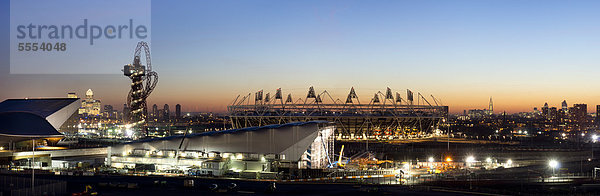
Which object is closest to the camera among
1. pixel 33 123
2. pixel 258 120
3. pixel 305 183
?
pixel 305 183

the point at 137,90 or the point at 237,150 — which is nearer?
the point at 237,150

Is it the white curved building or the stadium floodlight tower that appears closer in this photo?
the white curved building

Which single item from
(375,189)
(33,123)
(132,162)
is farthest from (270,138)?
(33,123)

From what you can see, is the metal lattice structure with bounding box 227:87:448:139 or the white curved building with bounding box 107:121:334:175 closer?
the white curved building with bounding box 107:121:334:175

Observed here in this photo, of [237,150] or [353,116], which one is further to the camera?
[353,116]

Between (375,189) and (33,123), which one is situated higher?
(33,123)

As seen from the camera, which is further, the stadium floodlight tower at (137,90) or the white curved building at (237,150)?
the stadium floodlight tower at (137,90)

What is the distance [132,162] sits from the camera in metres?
55.1

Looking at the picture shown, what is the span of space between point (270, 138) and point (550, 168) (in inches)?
1403

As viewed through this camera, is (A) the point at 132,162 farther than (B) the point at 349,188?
Yes

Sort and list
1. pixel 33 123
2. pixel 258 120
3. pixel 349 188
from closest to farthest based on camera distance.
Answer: pixel 349 188 → pixel 33 123 → pixel 258 120

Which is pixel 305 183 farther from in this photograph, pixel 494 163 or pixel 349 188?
pixel 494 163

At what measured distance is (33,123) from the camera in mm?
71062

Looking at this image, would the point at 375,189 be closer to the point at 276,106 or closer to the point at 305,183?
the point at 305,183
